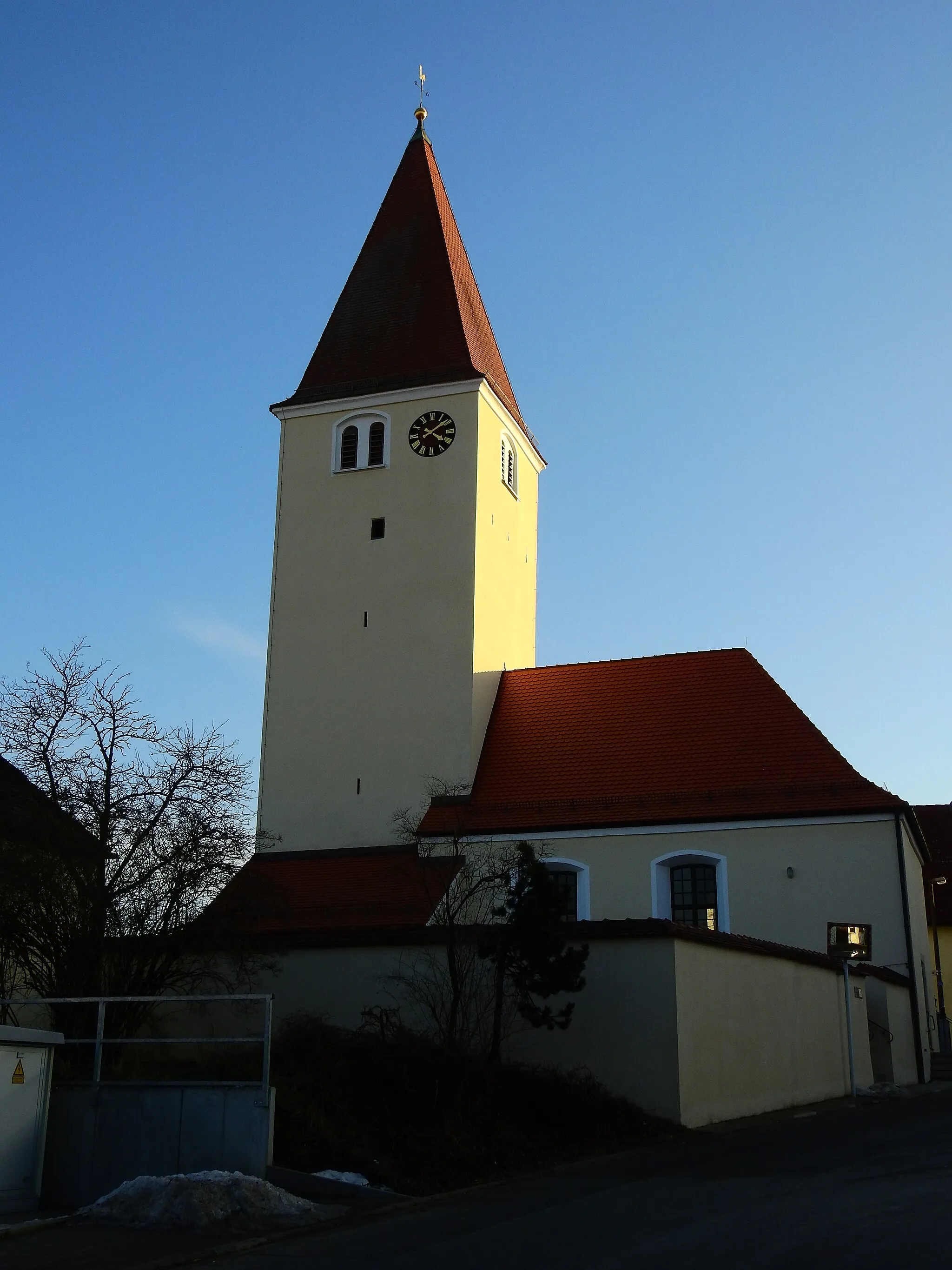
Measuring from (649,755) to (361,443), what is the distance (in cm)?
1097

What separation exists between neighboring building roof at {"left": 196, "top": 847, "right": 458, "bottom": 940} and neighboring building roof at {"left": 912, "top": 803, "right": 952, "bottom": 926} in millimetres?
20700

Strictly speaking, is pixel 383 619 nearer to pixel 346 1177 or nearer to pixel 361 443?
pixel 361 443

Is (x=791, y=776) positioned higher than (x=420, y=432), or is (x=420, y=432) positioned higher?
(x=420, y=432)

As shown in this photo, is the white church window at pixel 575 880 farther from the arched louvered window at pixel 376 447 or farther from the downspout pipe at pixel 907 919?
the arched louvered window at pixel 376 447

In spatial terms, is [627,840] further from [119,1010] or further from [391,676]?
[119,1010]

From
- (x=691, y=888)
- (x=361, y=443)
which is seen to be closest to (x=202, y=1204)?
(x=691, y=888)

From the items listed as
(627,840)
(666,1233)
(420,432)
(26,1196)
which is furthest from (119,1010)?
(420,432)

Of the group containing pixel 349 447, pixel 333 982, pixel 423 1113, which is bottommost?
pixel 423 1113

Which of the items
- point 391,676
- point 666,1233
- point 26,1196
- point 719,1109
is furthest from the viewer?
point 391,676

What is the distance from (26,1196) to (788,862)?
57.1ft

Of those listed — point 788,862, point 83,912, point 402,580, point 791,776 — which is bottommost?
point 83,912

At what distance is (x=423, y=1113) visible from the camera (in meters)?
15.0

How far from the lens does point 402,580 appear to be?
3180 cm

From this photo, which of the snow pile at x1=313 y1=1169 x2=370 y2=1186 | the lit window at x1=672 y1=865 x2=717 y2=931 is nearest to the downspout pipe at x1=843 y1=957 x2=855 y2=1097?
the lit window at x1=672 y1=865 x2=717 y2=931
